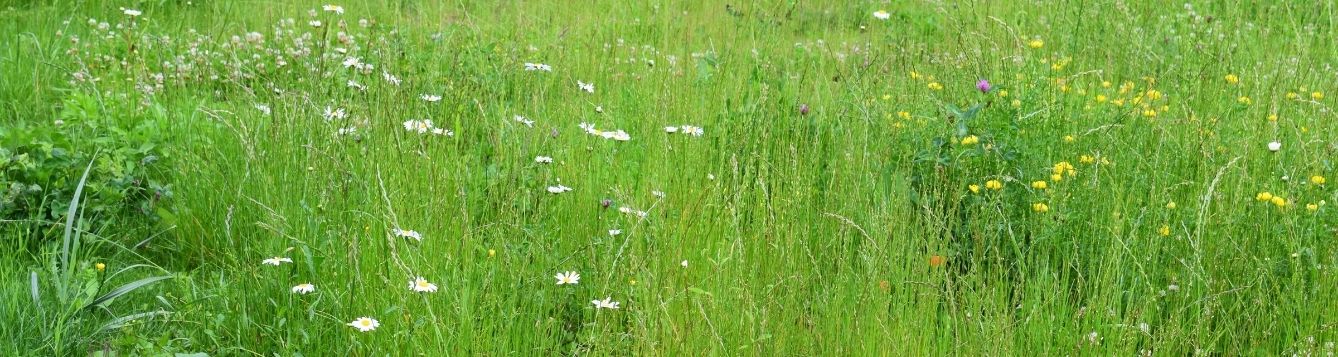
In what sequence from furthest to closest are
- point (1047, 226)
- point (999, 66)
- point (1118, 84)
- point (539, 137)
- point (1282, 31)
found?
point (1282, 31) → point (1118, 84) → point (999, 66) → point (539, 137) → point (1047, 226)

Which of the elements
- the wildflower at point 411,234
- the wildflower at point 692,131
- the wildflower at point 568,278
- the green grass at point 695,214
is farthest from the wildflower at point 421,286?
the wildflower at point 692,131

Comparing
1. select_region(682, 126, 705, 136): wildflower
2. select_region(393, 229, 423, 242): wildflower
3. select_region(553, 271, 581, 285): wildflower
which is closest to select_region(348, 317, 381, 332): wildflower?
select_region(393, 229, 423, 242): wildflower

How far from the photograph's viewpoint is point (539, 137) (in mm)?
3742

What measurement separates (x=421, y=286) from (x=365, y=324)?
129 mm

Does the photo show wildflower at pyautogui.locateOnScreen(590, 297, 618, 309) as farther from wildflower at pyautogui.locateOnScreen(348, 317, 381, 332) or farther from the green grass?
wildflower at pyautogui.locateOnScreen(348, 317, 381, 332)

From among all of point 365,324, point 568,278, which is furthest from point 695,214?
point 365,324

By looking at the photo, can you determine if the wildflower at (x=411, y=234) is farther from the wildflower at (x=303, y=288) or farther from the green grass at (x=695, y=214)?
the wildflower at (x=303, y=288)

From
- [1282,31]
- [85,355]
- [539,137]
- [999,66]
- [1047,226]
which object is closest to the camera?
[85,355]

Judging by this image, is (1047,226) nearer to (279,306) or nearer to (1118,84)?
(279,306)

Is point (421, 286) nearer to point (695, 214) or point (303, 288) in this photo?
point (303, 288)

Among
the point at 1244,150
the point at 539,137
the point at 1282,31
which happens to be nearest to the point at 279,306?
the point at 539,137

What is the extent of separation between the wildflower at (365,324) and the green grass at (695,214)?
0.06 metres

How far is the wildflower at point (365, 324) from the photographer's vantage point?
238cm

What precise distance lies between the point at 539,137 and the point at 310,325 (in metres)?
1.29
